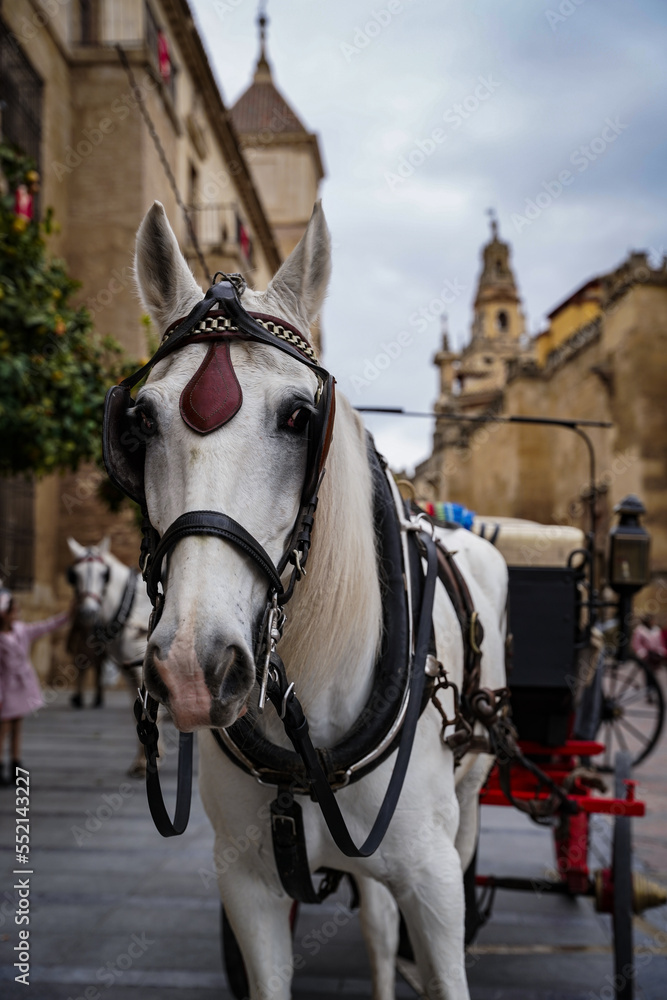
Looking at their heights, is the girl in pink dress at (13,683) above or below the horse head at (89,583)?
below

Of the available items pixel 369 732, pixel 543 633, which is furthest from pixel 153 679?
pixel 543 633

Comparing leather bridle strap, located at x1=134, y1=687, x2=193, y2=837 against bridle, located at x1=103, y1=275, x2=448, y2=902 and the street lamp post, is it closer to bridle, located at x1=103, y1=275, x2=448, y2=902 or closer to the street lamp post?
bridle, located at x1=103, y1=275, x2=448, y2=902

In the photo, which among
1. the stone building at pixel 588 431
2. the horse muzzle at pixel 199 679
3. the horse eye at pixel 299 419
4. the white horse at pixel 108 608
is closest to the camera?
the horse muzzle at pixel 199 679

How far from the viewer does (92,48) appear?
14.6 m

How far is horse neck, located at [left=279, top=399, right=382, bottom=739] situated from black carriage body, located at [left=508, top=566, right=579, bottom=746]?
1516 millimetres

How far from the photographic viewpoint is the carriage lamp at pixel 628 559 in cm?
434

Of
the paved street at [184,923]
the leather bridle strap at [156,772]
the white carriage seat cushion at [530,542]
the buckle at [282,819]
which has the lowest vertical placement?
the paved street at [184,923]

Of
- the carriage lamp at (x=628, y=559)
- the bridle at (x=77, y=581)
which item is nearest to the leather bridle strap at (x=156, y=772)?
the carriage lamp at (x=628, y=559)

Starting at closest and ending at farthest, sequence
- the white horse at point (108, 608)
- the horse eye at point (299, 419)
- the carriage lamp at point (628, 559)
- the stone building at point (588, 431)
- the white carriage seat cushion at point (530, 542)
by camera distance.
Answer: the horse eye at point (299, 419) → the white carriage seat cushion at point (530, 542) → the carriage lamp at point (628, 559) → the white horse at point (108, 608) → the stone building at point (588, 431)

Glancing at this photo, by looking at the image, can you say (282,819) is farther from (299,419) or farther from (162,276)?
(162,276)

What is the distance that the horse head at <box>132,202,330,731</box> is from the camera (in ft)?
4.25

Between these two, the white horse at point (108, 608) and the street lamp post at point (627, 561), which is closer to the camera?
the street lamp post at point (627, 561)

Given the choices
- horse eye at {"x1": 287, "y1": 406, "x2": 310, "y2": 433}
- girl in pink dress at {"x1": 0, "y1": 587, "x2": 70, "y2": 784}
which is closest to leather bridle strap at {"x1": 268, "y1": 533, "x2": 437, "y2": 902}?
horse eye at {"x1": 287, "y1": 406, "x2": 310, "y2": 433}

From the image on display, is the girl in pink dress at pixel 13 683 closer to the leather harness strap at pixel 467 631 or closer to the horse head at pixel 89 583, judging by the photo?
the horse head at pixel 89 583
